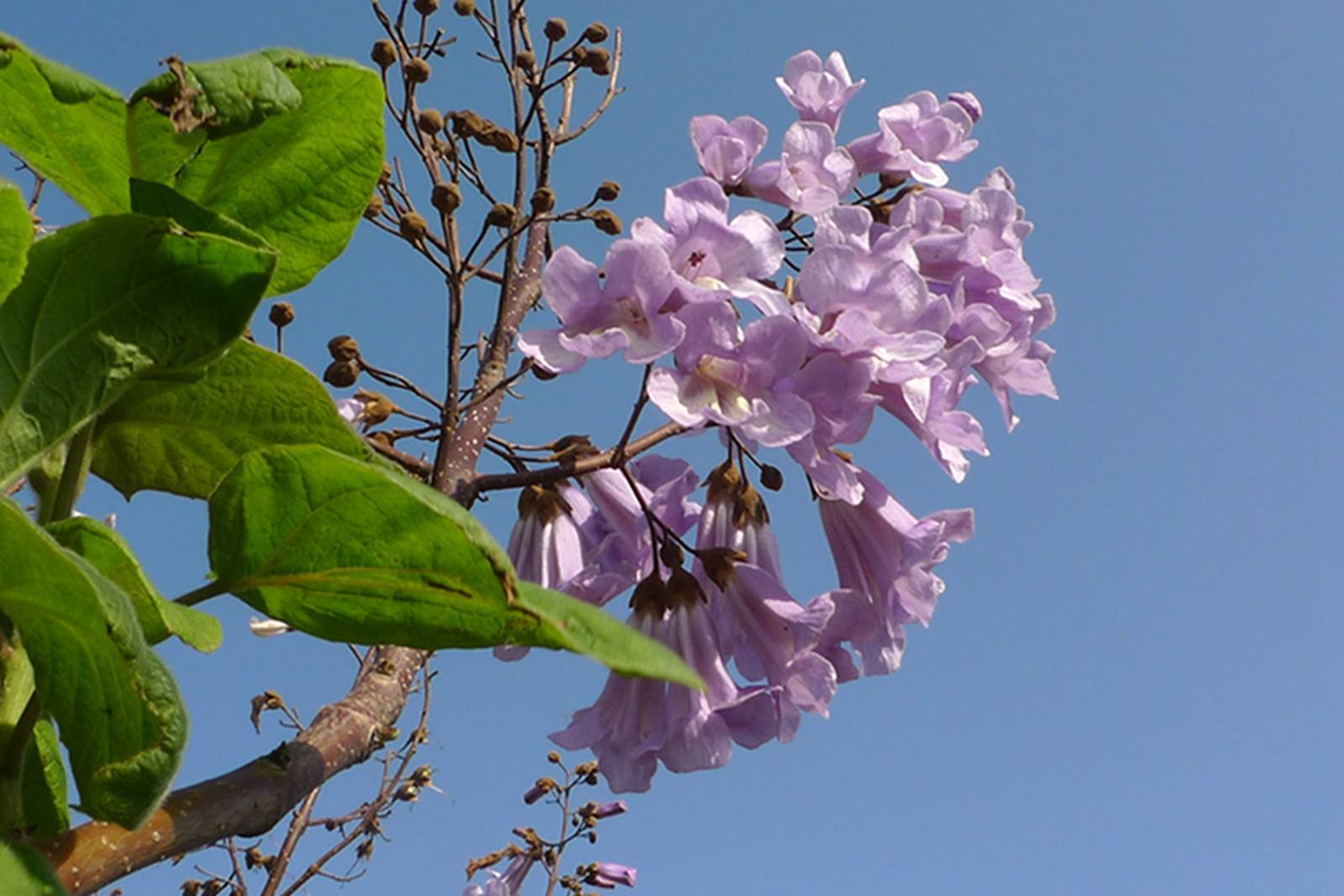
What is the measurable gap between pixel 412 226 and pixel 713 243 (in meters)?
0.56

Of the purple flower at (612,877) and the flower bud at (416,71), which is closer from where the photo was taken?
the flower bud at (416,71)

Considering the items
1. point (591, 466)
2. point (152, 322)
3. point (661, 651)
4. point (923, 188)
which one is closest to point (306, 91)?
point (152, 322)

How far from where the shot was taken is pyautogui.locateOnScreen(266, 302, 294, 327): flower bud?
162cm

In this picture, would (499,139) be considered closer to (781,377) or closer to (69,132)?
(781,377)

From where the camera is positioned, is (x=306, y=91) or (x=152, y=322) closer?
(x=152, y=322)

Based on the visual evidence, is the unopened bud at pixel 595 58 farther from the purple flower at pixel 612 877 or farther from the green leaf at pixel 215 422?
the purple flower at pixel 612 877

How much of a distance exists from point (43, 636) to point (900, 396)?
87cm

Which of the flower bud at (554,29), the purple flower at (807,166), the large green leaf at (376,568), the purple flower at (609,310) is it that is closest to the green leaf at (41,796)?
the large green leaf at (376,568)

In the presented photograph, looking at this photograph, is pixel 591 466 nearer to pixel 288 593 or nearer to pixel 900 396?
pixel 900 396

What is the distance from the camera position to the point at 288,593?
0.63m

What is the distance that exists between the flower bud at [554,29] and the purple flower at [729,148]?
68cm

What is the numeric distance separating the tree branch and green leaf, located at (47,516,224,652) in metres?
0.10

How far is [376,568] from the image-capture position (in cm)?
56

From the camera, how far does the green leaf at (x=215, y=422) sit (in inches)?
28.5
